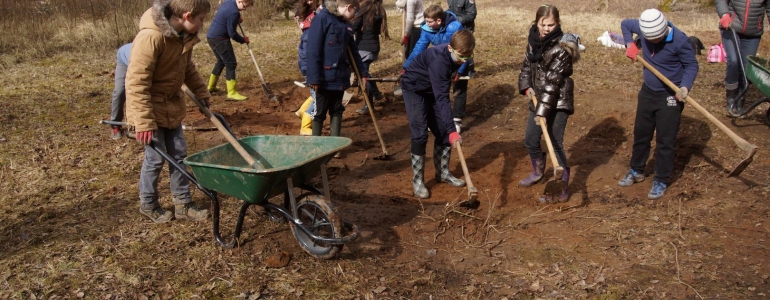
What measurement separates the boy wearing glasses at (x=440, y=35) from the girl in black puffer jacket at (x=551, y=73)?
5.40 ft

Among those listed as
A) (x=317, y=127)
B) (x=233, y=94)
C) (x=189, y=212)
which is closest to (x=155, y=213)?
(x=189, y=212)

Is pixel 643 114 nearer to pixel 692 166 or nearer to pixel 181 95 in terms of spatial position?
pixel 692 166

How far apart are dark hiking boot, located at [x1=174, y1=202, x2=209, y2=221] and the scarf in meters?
2.80

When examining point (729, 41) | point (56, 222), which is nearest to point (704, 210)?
point (729, 41)

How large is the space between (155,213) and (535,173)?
316 cm

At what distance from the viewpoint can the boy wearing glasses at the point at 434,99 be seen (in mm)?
4781

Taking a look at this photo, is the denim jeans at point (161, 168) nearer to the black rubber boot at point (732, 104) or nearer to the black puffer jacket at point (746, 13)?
the black rubber boot at point (732, 104)

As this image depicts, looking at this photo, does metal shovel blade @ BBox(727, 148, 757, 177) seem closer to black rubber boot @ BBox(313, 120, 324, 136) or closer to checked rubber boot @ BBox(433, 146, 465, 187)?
checked rubber boot @ BBox(433, 146, 465, 187)

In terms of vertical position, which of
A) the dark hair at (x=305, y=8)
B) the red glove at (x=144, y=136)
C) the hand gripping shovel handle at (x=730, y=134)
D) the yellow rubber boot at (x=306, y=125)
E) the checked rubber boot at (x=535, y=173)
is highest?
the red glove at (x=144, y=136)

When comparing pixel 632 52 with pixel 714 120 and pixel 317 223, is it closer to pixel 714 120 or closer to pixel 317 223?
pixel 714 120

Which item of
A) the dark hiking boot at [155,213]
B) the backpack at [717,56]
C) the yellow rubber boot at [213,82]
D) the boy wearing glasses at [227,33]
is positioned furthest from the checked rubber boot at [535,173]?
the backpack at [717,56]

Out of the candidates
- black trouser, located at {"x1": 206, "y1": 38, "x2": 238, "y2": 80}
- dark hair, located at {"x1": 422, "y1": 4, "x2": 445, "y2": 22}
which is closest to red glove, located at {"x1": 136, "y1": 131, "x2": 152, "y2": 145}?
dark hair, located at {"x1": 422, "y1": 4, "x2": 445, "y2": 22}

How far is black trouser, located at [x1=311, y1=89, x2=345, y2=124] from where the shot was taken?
19.6 ft

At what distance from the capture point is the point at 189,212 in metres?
4.77
